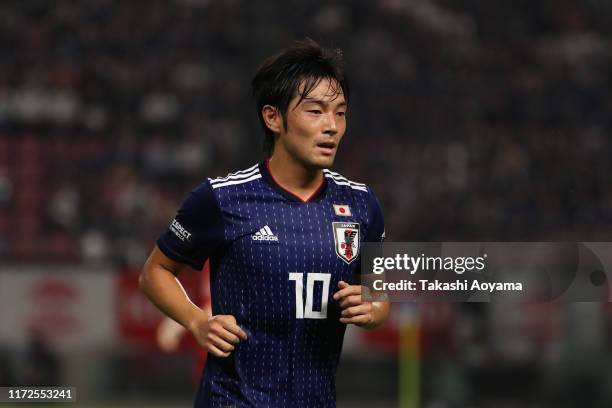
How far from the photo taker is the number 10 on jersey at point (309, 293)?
4.03m

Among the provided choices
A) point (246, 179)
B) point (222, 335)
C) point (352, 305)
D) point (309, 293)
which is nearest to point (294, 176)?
point (246, 179)

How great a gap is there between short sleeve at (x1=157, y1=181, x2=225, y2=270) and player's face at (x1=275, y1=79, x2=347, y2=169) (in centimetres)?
37

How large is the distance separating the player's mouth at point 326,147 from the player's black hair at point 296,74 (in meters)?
0.16

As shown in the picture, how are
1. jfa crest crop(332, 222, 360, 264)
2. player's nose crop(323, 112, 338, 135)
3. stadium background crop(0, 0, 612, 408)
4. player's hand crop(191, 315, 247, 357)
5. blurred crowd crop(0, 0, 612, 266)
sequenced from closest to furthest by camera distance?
player's hand crop(191, 315, 247, 357), player's nose crop(323, 112, 338, 135), jfa crest crop(332, 222, 360, 264), stadium background crop(0, 0, 612, 408), blurred crowd crop(0, 0, 612, 266)

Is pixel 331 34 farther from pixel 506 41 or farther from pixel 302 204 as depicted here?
pixel 302 204

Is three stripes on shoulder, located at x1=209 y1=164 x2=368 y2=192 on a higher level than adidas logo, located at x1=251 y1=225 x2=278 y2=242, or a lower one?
higher

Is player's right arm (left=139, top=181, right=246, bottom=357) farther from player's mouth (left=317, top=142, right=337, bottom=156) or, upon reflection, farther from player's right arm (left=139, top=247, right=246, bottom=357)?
player's mouth (left=317, top=142, right=337, bottom=156)

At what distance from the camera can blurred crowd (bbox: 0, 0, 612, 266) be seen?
1505 centimetres

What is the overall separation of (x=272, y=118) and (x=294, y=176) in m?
0.22

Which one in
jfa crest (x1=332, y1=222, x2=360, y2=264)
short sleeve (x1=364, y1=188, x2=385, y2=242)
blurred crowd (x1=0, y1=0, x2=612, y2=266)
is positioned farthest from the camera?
blurred crowd (x1=0, y1=0, x2=612, y2=266)

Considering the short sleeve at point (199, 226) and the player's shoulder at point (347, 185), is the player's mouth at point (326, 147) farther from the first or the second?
the short sleeve at point (199, 226)

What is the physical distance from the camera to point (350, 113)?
55.2 ft

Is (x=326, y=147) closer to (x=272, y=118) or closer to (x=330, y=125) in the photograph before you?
(x=330, y=125)

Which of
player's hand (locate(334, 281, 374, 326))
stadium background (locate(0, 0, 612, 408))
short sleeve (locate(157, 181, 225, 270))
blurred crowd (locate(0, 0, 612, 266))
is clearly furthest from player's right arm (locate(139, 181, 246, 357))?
blurred crowd (locate(0, 0, 612, 266))
